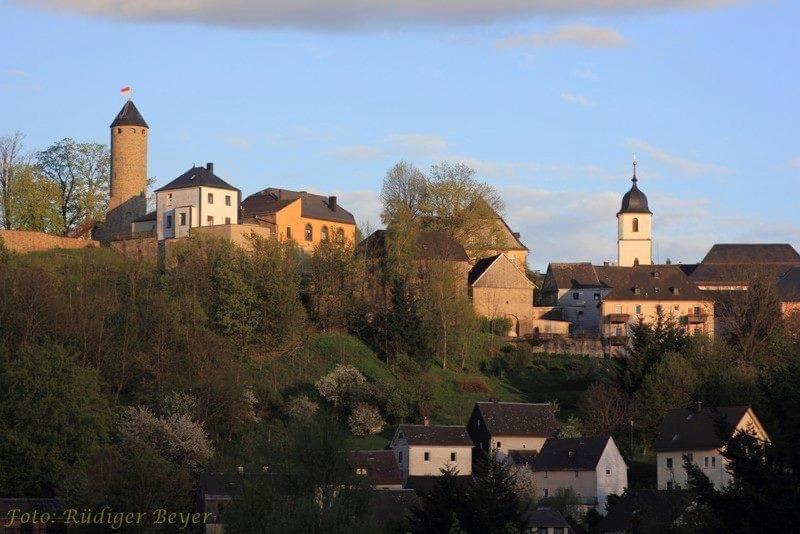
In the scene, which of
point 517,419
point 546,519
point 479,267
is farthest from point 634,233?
point 546,519

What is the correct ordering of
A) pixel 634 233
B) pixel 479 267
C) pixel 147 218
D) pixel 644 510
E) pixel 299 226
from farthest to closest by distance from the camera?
1. pixel 634 233
2. pixel 479 267
3. pixel 147 218
4. pixel 299 226
5. pixel 644 510

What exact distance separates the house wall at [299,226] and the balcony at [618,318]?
13.1 meters

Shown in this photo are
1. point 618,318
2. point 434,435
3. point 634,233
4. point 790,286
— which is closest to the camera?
point 434,435

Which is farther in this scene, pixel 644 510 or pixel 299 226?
pixel 299 226

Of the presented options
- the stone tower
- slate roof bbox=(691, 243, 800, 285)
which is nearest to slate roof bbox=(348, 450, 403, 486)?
the stone tower

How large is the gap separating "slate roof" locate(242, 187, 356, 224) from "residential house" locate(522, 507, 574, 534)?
29651 millimetres

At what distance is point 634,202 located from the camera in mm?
96875

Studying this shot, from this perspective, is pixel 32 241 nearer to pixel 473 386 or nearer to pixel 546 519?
pixel 473 386

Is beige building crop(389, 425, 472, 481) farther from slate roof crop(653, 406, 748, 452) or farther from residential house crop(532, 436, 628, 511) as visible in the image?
slate roof crop(653, 406, 748, 452)

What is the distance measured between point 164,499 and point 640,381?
23133mm

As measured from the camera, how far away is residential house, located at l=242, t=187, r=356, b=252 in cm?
7194

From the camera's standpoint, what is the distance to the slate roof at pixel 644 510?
43.6 meters

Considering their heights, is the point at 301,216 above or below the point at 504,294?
above

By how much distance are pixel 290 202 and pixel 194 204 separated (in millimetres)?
5014
